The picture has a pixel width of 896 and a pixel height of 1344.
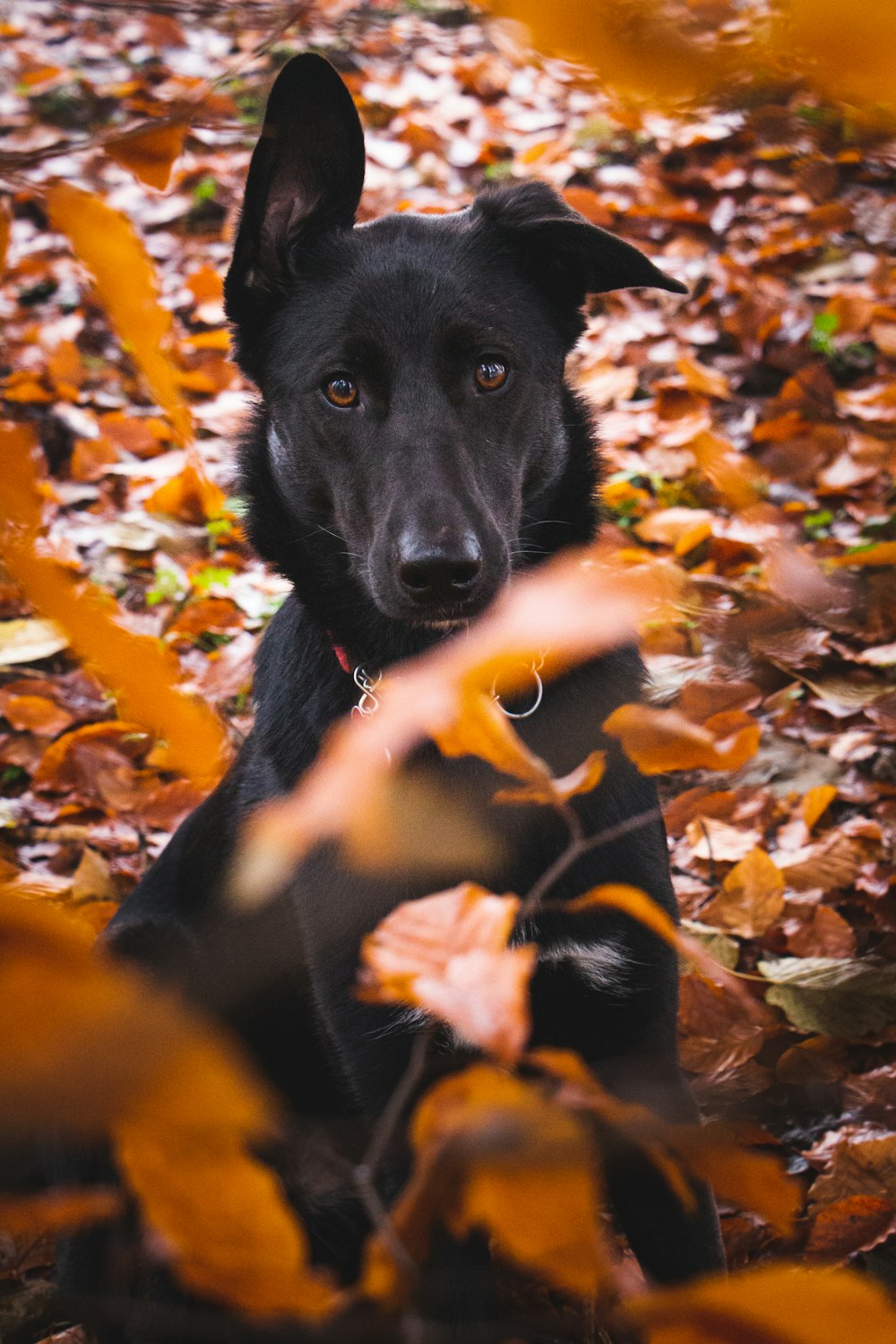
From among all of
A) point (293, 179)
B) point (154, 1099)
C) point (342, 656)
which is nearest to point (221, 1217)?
point (154, 1099)

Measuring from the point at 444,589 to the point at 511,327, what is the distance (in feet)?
2.08

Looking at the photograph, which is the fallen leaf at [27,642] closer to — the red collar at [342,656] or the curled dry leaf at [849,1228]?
the red collar at [342,656]

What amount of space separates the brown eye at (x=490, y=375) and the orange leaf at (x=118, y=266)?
138 cm

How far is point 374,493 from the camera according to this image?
1.95 meters

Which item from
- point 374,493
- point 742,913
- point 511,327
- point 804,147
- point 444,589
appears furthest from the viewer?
point 742,913

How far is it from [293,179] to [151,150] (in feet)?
4.49

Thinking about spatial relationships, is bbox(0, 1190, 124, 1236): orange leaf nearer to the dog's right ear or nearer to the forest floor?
the forest floor

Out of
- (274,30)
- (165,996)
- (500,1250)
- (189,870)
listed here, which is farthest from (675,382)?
(165,996)

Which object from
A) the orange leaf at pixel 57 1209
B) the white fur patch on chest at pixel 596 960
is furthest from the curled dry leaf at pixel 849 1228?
the orange leaf at pixel 57 1209

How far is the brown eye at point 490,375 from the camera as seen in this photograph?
2.04 meters

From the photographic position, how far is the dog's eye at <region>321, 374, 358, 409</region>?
6.72 ft

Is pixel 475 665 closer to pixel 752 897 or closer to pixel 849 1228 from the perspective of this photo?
pixel 849 1228

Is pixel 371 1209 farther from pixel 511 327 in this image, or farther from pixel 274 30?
pixel 511 327

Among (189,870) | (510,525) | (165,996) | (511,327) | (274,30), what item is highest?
(274,30)
